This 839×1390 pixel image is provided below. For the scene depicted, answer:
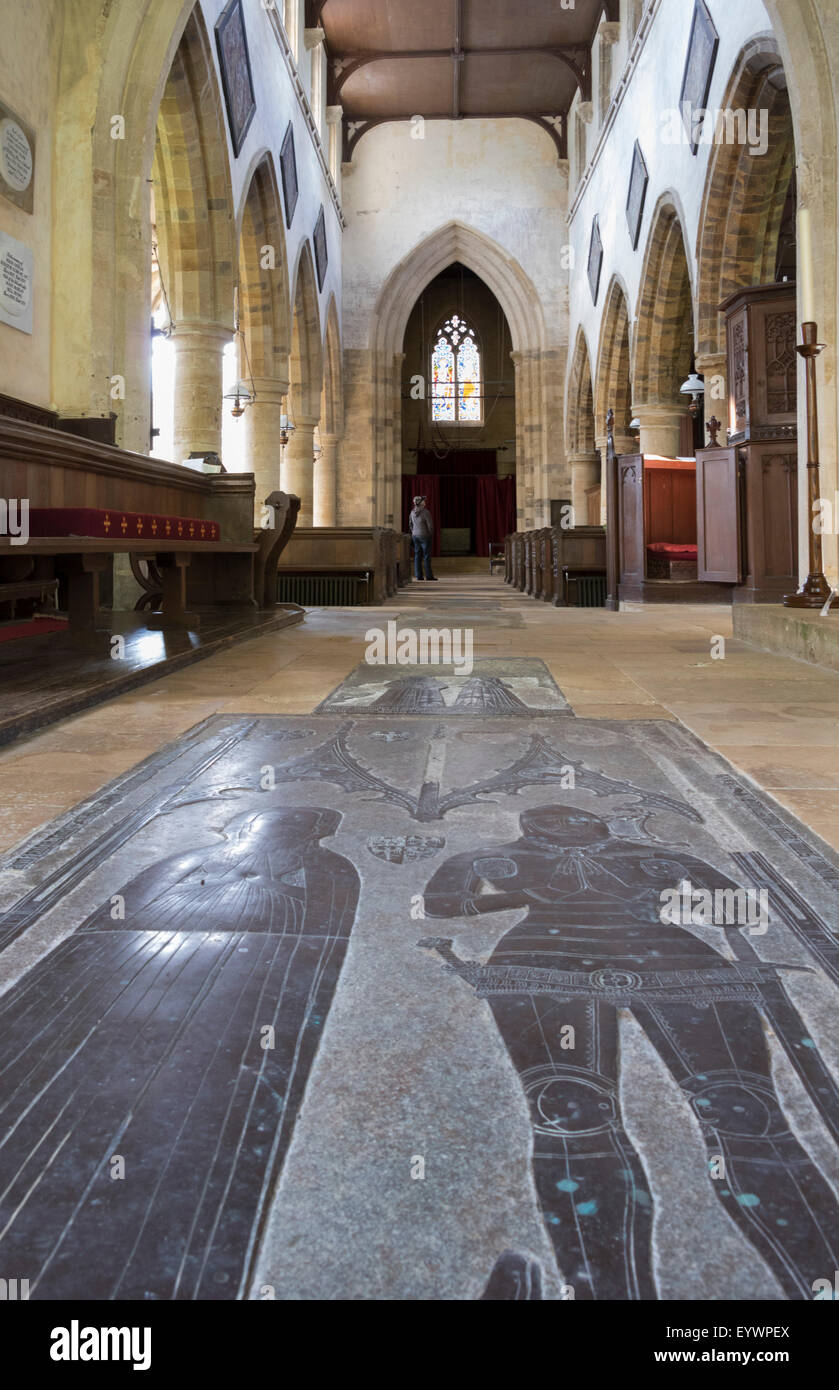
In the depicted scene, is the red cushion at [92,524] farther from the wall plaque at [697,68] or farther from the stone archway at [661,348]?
the stone archway at [661,348]

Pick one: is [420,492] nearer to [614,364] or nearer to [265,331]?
[614,364]

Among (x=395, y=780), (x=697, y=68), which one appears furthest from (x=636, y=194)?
(x=395, y=780)

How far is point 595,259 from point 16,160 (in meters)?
12.4

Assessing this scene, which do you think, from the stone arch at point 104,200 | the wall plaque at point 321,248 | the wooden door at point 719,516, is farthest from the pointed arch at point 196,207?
the wall plaque at point 321,248

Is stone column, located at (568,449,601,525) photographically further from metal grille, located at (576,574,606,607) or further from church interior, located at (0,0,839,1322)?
metal grille, located at (576,574,606,607)

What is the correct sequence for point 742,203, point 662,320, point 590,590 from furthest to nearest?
1. point 662,320
2. point 590,590
3. point 742,203

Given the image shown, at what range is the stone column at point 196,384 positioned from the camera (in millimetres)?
10758

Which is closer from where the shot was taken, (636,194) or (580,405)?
(636,194)

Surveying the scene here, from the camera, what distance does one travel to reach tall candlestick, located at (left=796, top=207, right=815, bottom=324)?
6703mm

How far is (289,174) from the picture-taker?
14.3m

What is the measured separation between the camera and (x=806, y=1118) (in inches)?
38.7

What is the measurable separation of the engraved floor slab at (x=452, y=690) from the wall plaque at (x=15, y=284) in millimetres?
3769

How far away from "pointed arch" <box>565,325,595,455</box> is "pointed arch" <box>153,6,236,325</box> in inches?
396

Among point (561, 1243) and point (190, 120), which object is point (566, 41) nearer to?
point (190, 120)
